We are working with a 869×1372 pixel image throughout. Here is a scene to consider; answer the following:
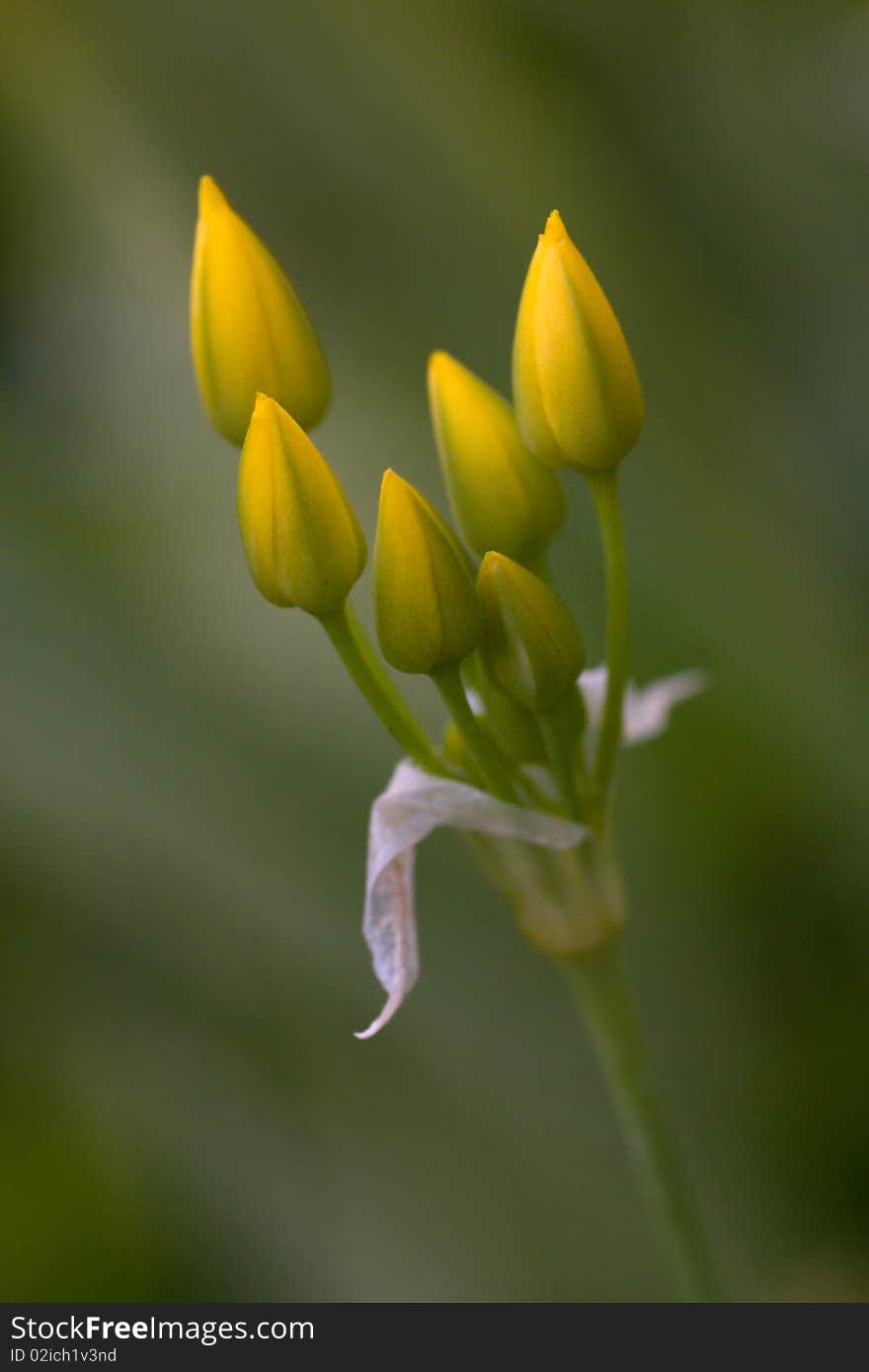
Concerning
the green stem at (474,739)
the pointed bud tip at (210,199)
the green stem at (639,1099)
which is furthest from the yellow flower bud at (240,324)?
the green stem at (639,1099)

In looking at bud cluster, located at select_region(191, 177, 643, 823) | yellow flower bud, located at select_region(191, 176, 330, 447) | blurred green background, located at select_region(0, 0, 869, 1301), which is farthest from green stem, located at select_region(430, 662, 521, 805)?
blurred green background, located at select_region(0, 0, 869, 1301)

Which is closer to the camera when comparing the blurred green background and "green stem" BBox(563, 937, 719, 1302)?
"green stem" BBox(563, 937, 719, 1302)

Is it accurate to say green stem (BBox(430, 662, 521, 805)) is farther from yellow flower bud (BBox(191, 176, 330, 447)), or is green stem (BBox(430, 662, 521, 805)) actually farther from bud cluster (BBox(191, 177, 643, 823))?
yellow flower bud (BBox(191, 176, 330, 447))

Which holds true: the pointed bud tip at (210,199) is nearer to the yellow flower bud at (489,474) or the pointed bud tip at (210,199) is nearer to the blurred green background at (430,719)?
the yellow flower bud at (489,474)

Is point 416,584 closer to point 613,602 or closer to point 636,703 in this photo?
point 613,602

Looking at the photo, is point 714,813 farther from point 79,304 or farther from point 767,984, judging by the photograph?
point 79,304
